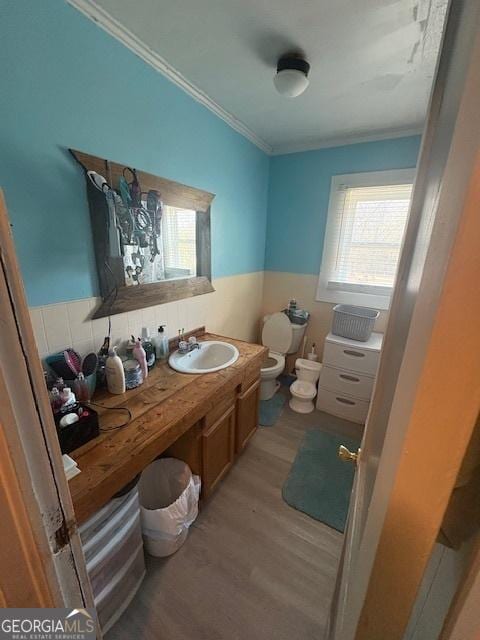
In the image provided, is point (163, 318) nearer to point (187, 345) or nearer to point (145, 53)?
point (187, 345)

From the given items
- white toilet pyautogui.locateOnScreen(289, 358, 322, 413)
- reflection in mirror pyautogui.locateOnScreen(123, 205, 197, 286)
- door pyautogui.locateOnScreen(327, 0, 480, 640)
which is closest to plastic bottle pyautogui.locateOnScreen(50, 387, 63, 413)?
reflection in mirror pyautogui.locateOnScreen(123, 205, 197, 286)

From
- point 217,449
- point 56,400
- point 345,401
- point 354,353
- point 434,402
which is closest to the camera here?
point 434,402

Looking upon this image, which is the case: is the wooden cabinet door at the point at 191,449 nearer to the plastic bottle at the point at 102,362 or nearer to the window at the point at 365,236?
the plastic bottle at the point at 102,362

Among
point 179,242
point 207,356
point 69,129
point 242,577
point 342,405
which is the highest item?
point 69,129

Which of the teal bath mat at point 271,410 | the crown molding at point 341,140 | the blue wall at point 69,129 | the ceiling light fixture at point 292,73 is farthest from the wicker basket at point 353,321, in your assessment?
the ceiling light fixture at point 292,73

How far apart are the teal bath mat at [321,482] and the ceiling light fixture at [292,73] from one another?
91.2 inches

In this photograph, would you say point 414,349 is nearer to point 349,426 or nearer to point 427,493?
point 427,493

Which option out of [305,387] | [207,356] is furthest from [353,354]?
[207,356]

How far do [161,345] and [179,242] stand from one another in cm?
68

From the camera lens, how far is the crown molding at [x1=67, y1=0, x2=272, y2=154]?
1038 mm

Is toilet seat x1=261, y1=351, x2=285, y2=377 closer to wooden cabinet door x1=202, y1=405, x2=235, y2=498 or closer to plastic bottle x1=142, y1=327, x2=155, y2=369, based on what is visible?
wooden cabinet door x1=202, y1=405, x2=235, y2=498

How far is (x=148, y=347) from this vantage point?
4.97 ft

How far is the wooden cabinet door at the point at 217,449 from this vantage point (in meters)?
1.38

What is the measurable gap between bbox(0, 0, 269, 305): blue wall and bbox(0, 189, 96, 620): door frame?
→ 0.79 meters
